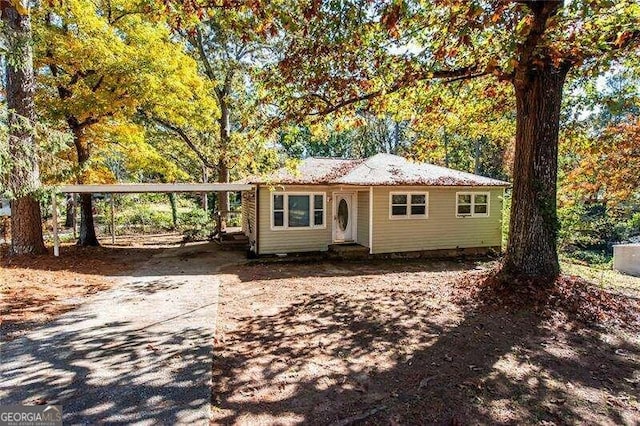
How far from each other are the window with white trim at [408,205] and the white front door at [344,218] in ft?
5.07

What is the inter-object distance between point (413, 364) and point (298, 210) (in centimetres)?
867

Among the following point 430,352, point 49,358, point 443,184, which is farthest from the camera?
point 443,184

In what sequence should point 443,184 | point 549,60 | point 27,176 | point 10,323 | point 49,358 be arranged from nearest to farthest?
point 49,358
point 10,323
point 549,60
point 27,176
point 443,184

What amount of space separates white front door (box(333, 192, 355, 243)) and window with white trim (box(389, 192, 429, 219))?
1546 mm

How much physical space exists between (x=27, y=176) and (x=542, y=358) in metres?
11.6

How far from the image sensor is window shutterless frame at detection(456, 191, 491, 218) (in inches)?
537

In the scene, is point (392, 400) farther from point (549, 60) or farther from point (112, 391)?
point (549, 60)

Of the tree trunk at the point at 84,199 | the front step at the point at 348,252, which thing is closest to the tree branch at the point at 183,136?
the tree trunk at the point at 84,199

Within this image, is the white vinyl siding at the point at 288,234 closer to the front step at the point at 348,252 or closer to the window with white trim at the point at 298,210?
the window with white trim at the point at 298,210

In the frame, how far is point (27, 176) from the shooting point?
9.31 meters

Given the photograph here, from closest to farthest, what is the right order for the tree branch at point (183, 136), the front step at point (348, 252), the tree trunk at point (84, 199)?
the front step at point (348, 252) → the tree trunk at point (84, 199) → the tree branch at point (183, 136)

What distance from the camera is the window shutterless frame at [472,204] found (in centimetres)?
1365

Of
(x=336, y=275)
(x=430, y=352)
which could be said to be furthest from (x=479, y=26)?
(x=336, y=275)

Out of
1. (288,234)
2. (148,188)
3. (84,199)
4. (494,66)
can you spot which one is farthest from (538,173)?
(84,199)
